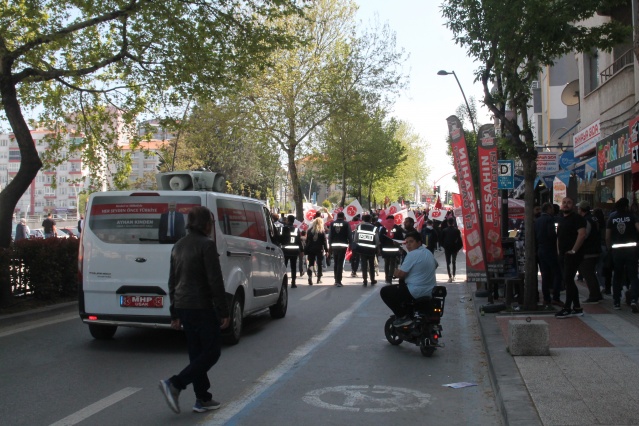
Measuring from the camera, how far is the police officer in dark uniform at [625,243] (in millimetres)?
11875

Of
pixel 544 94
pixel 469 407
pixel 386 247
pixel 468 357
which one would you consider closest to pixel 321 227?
pixel 386 247

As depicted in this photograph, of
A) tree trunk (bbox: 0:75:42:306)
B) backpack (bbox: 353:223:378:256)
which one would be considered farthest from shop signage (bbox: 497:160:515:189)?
tree trunk (bbox: 0:75:42:306)

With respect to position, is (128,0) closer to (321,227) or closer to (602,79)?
(321,227)

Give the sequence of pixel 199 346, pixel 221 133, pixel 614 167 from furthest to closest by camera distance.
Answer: pixel 221 133 < pixel 614 167 < pixel 199 346

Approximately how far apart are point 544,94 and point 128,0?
32.8 m

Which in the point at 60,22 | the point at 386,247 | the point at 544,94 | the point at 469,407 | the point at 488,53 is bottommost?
the point at 469,407

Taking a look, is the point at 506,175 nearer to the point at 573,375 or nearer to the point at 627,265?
the point at 627,265

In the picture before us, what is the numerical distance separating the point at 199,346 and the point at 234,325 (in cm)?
369

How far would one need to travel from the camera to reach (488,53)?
41.3 ft

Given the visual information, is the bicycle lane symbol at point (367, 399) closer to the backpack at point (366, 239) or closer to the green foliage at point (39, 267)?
the green foliage at point (39, 267)

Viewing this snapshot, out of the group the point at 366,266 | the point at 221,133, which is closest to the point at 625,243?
the point at 366,266

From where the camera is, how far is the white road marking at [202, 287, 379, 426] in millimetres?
6362

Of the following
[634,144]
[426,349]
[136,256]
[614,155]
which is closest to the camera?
[426,349]

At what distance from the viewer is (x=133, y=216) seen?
378 inches
